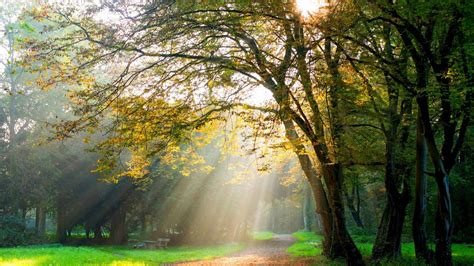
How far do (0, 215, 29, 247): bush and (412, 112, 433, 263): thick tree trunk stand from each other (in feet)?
90.3

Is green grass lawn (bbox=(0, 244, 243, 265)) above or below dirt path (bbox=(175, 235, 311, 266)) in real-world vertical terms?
above

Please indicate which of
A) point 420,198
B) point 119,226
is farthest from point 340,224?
point 119,226

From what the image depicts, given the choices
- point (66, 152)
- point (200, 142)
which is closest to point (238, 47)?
point (200, 142)

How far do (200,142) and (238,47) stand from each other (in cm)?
582

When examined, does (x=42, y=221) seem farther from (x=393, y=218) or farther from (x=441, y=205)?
(x=441, y=205)

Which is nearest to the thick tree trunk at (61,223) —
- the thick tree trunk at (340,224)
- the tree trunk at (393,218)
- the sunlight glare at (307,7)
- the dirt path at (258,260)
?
the dirt path at (258,260)

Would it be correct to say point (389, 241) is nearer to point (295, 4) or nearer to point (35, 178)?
point (295, 4)

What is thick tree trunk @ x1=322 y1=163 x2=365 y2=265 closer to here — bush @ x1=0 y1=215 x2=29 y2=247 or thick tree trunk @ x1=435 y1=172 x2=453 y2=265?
thick tree trunk @ x1=435 y1=172 x2=453 y2=265

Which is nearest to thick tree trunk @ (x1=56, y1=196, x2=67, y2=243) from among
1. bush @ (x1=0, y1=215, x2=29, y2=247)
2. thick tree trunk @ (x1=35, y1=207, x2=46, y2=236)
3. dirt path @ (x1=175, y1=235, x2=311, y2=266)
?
thick tree trunk @ (x1=35, y1=207, x2=46, y2=236)

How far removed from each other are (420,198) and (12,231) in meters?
28.5

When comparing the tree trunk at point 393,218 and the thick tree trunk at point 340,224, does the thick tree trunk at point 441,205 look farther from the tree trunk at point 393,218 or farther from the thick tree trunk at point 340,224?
the tree trunk at point 393,218

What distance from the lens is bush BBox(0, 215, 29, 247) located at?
30000mm

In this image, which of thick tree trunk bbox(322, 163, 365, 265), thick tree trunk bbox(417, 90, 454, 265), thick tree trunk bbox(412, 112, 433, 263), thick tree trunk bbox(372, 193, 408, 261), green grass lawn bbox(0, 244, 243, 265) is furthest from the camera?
green grass lawn bbox(0, 244, 243, 265)

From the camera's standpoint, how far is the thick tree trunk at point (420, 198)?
A: 13.4 m
